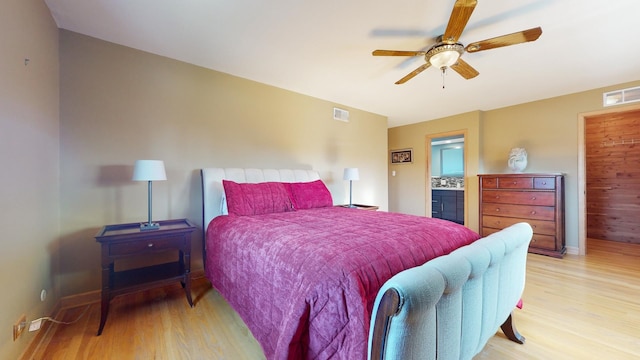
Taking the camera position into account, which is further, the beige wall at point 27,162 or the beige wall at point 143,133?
the beige wall at point 143,133

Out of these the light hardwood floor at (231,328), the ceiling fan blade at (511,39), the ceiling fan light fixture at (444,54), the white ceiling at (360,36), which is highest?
the white ceiling at (360,36)

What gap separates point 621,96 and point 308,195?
14.3ft

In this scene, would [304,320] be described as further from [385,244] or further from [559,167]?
[559,167]

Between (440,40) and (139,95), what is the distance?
113 inches

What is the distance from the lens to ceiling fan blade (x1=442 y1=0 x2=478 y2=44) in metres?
1.54

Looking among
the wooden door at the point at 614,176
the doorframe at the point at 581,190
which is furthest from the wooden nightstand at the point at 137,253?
the wooden door at the point at 614,176

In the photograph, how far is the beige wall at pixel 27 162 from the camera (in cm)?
131

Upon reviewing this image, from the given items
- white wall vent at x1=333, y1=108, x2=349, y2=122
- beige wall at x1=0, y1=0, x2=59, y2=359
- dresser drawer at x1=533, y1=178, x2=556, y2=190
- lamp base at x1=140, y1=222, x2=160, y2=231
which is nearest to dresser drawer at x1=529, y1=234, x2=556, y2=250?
dresser drawer at x1=533, y1=178, x2=556, y2=190

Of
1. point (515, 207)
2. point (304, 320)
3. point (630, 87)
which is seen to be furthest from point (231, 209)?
point (630, 87)

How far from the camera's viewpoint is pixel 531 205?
363 centimetres

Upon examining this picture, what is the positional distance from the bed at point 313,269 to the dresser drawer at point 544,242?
275cm

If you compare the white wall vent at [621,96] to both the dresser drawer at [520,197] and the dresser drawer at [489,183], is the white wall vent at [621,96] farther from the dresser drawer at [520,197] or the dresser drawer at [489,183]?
the dresser drawer at [489,183]

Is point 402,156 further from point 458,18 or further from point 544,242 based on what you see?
point 458,18

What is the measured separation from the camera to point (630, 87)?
10.5ft
